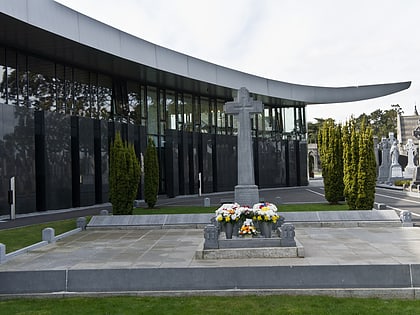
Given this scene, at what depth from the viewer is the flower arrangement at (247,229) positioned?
10727 mm

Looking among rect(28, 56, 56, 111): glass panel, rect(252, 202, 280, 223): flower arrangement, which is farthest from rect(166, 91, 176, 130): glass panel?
rect(252, 202, 280, 223): flower arrangement

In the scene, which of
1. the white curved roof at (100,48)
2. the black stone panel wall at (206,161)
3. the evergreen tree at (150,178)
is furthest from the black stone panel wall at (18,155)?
the black stone panel wall at (206,161)

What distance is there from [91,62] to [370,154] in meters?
17.0

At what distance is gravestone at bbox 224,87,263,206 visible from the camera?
1883cm

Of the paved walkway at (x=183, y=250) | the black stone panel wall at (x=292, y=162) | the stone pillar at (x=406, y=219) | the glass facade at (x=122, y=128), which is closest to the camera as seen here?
the paved walkway at (x=183, y=250)

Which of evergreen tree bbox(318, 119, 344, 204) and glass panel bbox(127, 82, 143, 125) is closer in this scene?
evergreen tree bbox(318, 119, 344, 204)

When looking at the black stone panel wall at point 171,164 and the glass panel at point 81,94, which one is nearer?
the glass panel at point 81,94

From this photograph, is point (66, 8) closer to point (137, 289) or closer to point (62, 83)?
point (62, 83)

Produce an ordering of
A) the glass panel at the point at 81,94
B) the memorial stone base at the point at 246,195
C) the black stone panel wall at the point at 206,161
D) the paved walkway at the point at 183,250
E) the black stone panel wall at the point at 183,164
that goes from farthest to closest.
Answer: the black stone panel wall at the point at 206,161 < the black stone panel wall at the point at 183,164 < the glass panel at the point at 81,94 < the memorial stone base at the point at 246,195 < the paved walkway at the point at 183,250

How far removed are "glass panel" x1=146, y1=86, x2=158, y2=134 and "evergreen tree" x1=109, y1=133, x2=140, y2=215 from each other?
47.2 ft

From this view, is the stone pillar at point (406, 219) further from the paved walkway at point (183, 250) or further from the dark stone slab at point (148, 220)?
the dark stone slab at point (148, 220)

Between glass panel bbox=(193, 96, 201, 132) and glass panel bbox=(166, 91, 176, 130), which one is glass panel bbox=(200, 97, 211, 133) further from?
glass panel bbox=(166, 91, 176, 130)

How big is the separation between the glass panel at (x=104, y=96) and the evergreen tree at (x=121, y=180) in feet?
35.0

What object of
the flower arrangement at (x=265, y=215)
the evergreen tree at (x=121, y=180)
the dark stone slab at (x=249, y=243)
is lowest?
the dark stone slab at (x=249, y=243)
